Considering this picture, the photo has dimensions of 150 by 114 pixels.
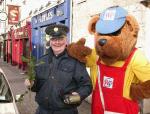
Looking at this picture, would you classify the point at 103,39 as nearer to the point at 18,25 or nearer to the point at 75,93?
the point at 75,93

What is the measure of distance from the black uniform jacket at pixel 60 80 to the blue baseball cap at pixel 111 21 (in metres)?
0.49

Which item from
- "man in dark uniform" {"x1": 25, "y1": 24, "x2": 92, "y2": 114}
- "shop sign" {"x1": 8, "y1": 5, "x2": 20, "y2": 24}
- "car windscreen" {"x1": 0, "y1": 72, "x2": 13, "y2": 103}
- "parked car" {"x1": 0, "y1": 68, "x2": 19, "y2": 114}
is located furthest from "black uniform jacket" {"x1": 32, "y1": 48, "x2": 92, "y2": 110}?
"shop sign" {"x1": 8, "y1": 5, "x2": 20, "y2": 24}

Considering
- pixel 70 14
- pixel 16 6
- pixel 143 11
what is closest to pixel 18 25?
pixel 16 6

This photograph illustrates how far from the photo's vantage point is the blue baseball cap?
4023mm

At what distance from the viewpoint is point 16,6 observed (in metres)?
25.2

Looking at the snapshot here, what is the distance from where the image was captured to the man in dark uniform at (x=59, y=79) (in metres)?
4.25

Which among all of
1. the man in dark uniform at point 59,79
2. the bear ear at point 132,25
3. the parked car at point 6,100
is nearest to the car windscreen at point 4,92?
the parked car at point 6,100

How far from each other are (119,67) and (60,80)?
682 mm

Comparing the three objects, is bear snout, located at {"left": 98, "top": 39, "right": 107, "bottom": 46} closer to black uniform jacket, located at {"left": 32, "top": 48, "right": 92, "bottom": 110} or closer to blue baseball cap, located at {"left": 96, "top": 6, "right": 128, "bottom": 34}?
blue baseball cap, located at {"left": 96, "top": 6, "right": 128, "bottom": 34}

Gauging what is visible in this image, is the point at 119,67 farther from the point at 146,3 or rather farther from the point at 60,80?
the point at 146,3

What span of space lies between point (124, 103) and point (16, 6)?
2198cm

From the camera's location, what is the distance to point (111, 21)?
4.09 metres

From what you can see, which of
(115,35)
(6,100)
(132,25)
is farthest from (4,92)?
(132,25)

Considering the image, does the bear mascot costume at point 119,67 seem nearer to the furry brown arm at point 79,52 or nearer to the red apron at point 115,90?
the red apron at point 115,90
